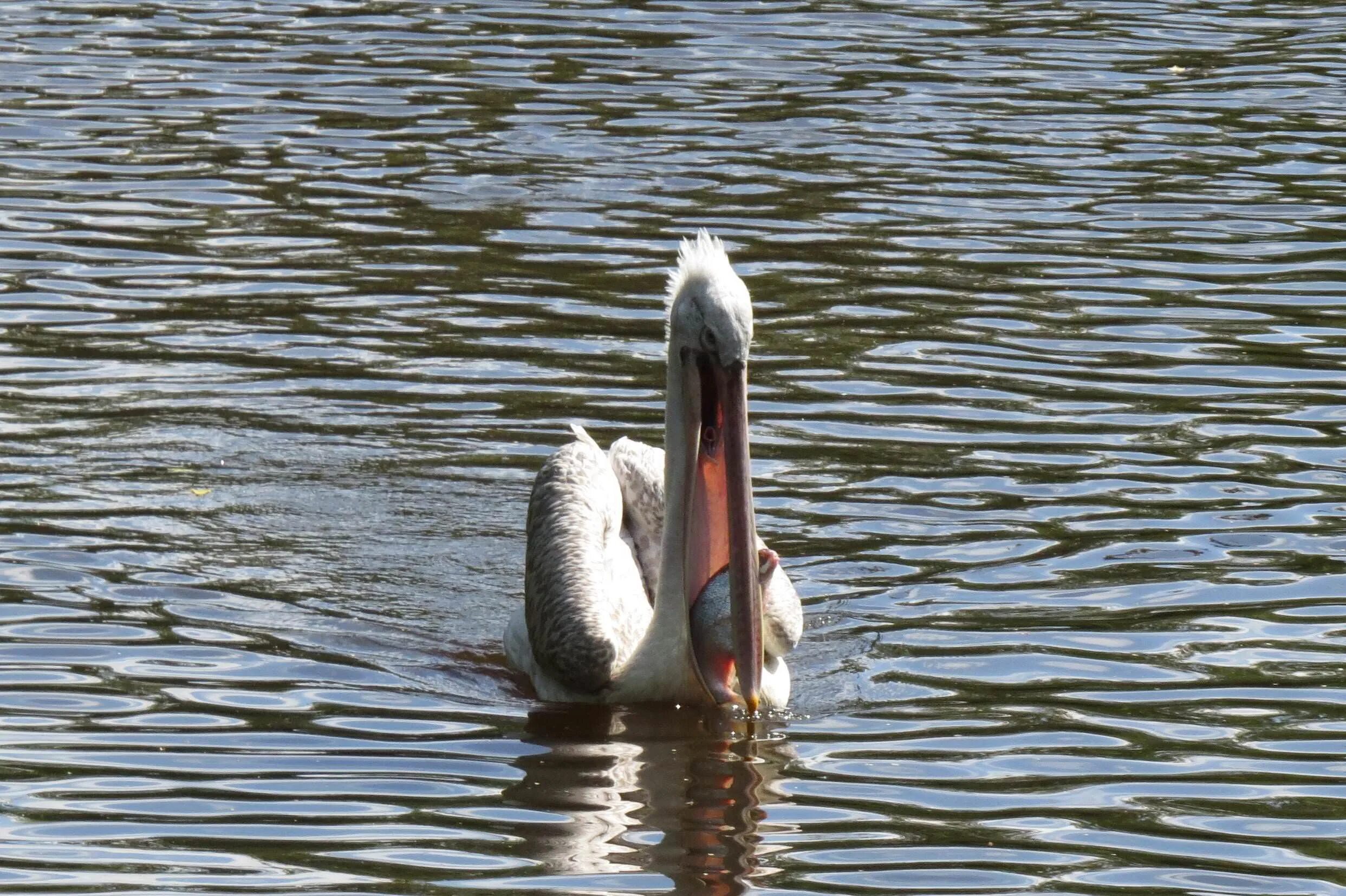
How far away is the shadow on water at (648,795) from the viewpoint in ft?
16.8

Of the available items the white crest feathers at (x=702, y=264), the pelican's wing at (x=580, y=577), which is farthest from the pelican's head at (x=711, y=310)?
the pelican's wing at (x=580, y=577)

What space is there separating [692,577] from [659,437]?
250cm

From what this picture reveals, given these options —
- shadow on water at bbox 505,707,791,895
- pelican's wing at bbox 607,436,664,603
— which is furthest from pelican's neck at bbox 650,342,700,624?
pelican's wing at bbox 607,436,664,603

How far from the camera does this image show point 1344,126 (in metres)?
13.5

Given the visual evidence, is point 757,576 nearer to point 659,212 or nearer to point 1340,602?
point 1340,602

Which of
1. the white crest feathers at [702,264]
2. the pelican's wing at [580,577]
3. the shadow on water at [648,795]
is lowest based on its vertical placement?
the shadow on water at [648,795]

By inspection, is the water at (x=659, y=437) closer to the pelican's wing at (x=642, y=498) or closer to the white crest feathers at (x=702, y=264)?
the pelican's wing at (x=642, y=498)

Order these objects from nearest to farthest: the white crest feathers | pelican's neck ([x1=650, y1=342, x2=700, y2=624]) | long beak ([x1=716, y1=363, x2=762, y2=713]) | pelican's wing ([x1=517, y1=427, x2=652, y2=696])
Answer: long beak ([x1=716, y1=363, x2=762, y2=713]), the white crest feathers, pelican's neck ([x1=650, y1=342, x2=700, y2=624]), pelican's wing ([x1=517, y1=427, x2=652, y2=696])

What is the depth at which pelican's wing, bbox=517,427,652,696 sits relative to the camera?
6508 mm

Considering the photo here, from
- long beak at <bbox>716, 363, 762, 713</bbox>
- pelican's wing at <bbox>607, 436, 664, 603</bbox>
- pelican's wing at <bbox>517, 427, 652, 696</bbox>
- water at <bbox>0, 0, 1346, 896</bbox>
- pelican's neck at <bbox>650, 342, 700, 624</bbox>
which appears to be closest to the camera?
water at <bbox>0, 0, 1346, 896</bbox>

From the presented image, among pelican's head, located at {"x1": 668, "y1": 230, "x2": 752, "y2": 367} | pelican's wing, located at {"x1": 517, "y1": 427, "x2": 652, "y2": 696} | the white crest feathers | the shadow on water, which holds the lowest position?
the shadow on water

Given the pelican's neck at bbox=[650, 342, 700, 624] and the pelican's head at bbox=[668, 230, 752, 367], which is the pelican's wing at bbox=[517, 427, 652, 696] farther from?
the pelican's head at bbox=[668, 230, 752, 367]

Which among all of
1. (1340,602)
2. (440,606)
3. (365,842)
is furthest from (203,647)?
(1340,602)

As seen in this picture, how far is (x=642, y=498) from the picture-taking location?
25.0ft
